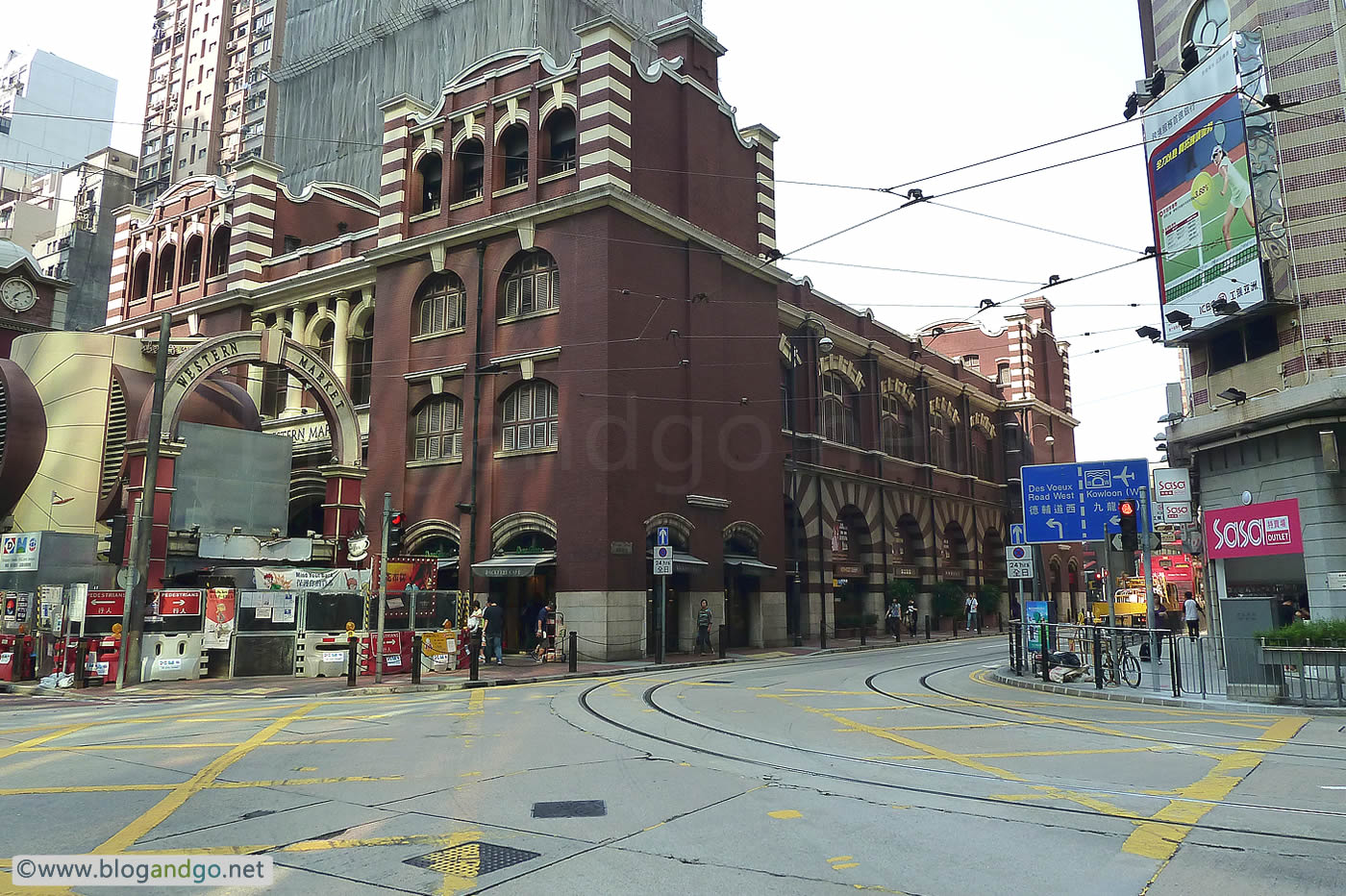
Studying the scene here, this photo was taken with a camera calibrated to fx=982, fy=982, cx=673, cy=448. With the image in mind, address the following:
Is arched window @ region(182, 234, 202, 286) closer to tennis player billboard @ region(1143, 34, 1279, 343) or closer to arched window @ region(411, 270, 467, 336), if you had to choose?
Answer: arched window @ region(411, 270, 467, 336)

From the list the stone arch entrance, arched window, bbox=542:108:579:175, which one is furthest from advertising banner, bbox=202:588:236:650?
arched window, bbox=542:108:579:175

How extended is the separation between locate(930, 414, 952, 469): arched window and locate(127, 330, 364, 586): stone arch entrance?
103 ft

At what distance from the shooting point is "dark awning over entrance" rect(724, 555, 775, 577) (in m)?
32.5

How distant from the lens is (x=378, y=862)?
6.47 metres

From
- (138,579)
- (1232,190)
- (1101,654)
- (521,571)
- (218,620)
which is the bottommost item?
(1101,654)

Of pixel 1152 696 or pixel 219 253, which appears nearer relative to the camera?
pixel 1152 696

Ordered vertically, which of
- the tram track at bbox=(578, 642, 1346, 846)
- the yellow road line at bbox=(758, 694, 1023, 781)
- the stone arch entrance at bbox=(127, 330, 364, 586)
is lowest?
the yellow road line at bbox=(758, 694, 1023, 781)

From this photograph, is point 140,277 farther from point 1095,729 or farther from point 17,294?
point 1095,729

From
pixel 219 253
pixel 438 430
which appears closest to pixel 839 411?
pixel 438 430

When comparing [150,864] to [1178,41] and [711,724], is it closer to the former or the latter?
[711,724]

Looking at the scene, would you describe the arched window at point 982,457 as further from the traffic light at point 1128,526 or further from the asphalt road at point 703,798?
the asphalt road at point 703,798

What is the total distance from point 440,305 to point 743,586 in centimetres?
1439

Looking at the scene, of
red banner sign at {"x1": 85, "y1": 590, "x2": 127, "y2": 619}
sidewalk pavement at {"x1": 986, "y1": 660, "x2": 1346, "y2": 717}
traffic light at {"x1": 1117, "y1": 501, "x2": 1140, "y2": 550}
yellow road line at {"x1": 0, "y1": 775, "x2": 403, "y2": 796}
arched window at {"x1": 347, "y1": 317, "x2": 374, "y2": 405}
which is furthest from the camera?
arched window at {"x1": 347, "y1": 317, "x2": 374, "y2": 405}

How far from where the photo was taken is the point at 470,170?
34.4 meters
